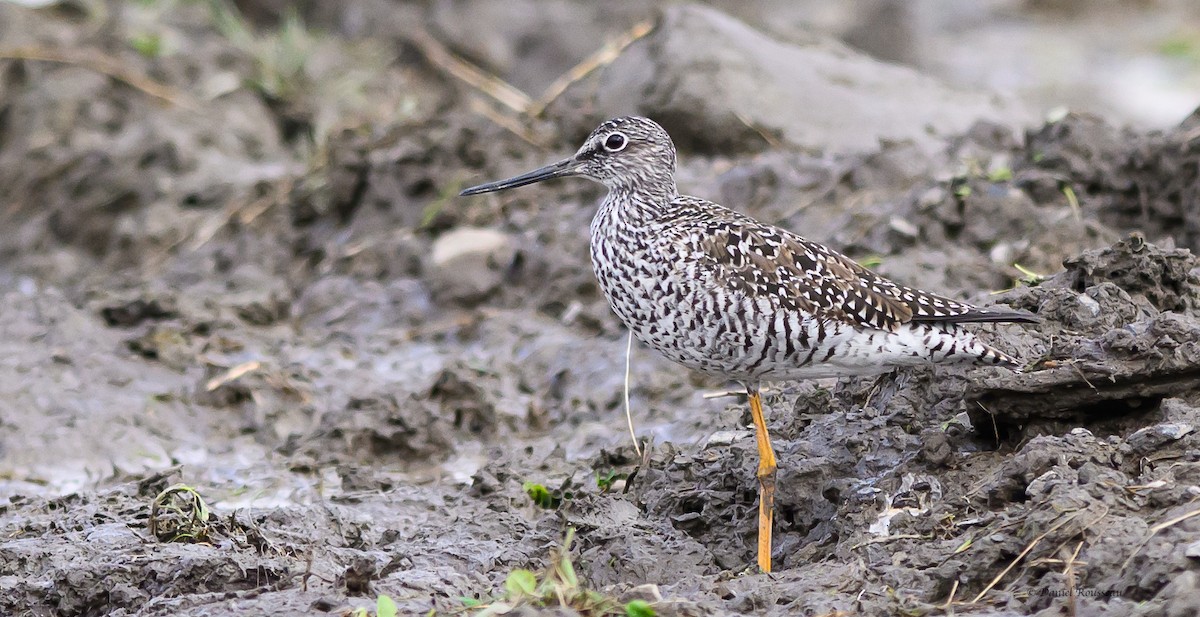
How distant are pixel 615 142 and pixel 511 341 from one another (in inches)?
105

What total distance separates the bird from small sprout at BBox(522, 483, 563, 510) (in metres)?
0.89

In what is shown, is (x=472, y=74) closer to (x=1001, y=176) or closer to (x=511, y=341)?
(x=511, y=341)

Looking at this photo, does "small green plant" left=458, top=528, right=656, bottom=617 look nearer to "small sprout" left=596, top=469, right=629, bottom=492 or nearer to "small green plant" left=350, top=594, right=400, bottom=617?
"small green plant" left=350, top=594, right=400, bottom=617

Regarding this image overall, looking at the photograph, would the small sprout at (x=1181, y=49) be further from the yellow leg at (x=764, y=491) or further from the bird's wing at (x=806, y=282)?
the yellow leg at (x=764, y=491)

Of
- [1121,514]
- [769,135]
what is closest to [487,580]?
[1121,514]

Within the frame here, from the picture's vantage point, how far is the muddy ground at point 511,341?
486cm

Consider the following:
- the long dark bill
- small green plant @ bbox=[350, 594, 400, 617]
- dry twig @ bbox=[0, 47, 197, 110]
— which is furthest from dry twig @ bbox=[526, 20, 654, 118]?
small green plant @ bbox=[350, 594, 400, 617]

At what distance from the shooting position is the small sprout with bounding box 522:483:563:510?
635cm

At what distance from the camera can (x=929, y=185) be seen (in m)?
8.68

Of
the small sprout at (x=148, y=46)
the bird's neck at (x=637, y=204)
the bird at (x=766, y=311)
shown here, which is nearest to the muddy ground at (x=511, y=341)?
the small sprout at (x=148, y=46)

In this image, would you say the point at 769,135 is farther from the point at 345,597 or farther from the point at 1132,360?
the point at 345,597

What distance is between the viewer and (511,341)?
898cm

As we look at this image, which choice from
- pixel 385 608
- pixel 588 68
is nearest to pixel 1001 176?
pixel 588 68

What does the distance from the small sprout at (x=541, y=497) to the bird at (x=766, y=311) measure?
89cm
